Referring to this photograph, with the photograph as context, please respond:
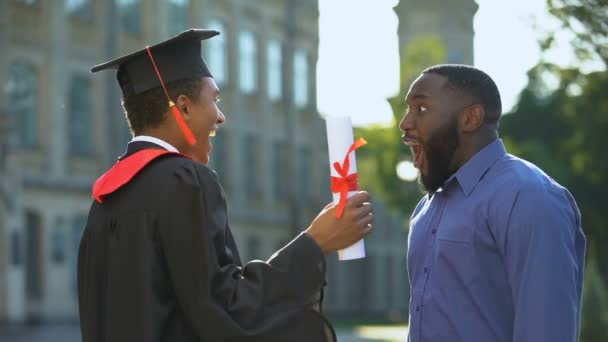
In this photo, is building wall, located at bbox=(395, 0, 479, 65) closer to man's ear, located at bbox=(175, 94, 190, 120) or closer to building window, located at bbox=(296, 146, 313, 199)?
building window, located at bbox=(296, 146, 313, 199)

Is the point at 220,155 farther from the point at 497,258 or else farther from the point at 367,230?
the point at 367,230

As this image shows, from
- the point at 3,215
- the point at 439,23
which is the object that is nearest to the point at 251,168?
the point at 3,215

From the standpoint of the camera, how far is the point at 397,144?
139 feet

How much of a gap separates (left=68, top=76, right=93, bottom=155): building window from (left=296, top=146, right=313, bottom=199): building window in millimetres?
16996

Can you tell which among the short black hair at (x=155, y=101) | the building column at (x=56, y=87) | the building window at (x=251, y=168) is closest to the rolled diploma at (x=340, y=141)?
the short black hair at (x=155, y=101)

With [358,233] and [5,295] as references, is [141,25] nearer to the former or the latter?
[5,295]

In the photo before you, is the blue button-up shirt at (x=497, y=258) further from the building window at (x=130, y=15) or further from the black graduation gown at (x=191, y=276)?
the building window at (x=130, y=15)

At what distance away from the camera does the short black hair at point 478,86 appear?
5762mm

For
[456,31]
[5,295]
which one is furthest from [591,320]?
[456,31]

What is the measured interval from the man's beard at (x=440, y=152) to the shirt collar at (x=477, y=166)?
6cm

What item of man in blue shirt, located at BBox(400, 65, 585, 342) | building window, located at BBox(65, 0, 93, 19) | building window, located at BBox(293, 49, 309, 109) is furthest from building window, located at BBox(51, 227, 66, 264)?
man in blue shirt, located at BBox(400, 65, 585, 342)

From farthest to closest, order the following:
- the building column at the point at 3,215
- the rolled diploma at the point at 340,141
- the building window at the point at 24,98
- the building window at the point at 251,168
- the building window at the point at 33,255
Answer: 1. the building window at the point at 251,168
2. the building window at the point at 24,98
3. the building window at the point at 33,255
4. the building column at the point at 3,215
5. the rolled diploma at the point at 340,141

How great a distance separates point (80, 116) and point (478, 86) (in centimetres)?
3331

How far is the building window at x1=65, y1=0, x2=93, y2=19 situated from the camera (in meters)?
38.1
